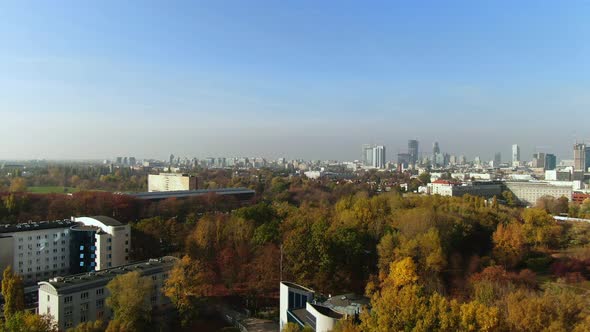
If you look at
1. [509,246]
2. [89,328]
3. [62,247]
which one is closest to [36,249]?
[62,247]

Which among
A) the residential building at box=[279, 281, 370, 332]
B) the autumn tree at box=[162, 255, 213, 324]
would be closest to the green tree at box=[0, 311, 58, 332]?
the autumn tree at box=[162, 255, 213, 324]

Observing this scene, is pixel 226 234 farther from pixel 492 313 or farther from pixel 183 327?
pixel 492 313

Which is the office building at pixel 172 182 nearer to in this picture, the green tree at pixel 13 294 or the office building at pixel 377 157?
the green tree at pixel 13 294

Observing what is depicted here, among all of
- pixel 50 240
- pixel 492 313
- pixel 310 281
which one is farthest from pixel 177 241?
pixel 492 313

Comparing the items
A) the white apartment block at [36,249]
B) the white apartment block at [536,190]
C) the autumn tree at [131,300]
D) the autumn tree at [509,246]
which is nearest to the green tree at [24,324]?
the autumn tree at [131,300]

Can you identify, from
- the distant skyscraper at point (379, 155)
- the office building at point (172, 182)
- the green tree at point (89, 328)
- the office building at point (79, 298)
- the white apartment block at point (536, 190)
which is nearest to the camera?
the green tree at point (89, 328)

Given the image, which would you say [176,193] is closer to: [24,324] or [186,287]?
[186,287]
